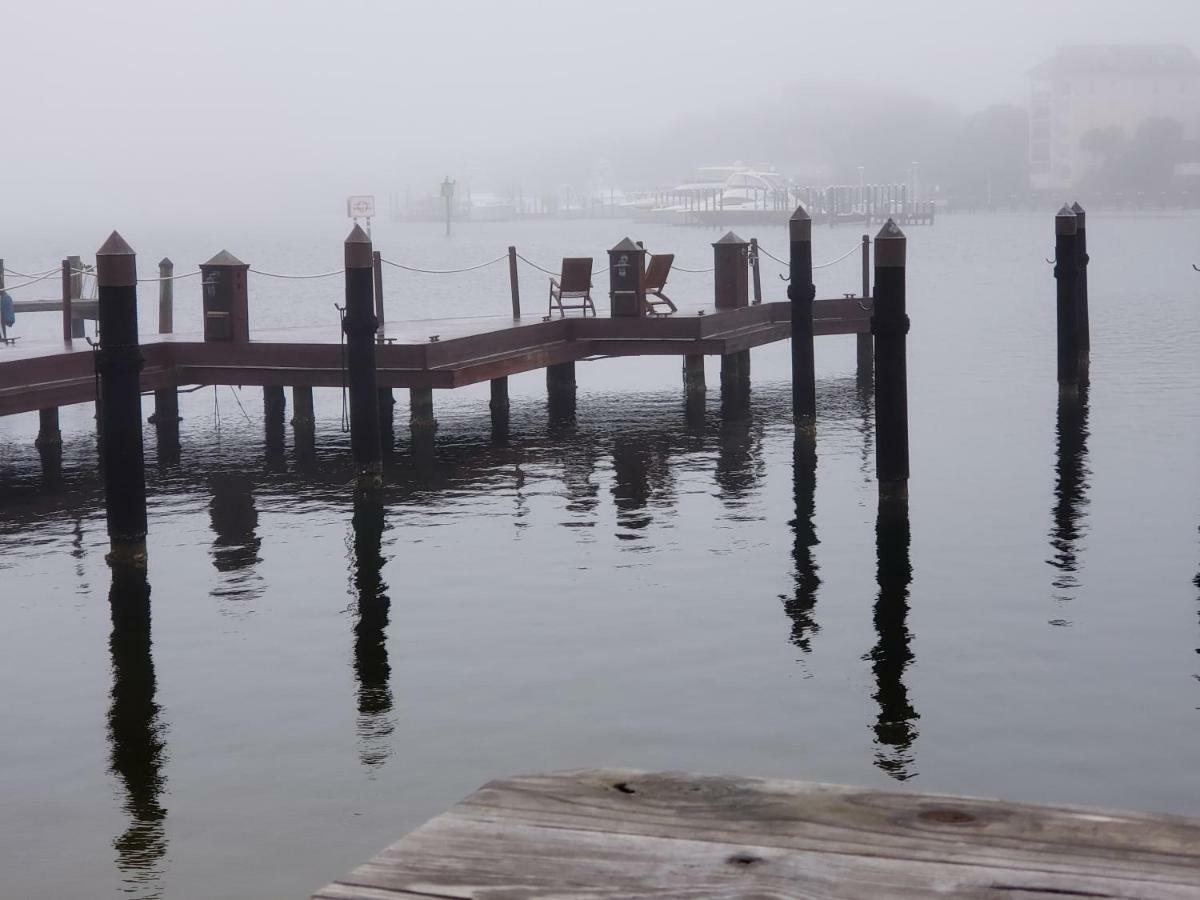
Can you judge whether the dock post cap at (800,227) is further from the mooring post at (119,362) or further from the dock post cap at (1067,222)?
the mooring post at (119,362)

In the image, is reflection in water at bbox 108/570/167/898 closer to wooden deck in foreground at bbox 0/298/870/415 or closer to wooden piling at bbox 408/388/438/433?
wooden deck in foreground at bbox 0/298/870/415

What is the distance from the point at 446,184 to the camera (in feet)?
642

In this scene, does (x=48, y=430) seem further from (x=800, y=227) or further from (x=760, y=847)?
(x=760, y=847)

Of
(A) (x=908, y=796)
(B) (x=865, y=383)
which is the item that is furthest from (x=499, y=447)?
(A) (x=908, y=796)

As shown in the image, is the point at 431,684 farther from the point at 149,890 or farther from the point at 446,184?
the point at 446,184

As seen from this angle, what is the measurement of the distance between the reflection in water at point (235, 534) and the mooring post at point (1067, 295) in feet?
33.8

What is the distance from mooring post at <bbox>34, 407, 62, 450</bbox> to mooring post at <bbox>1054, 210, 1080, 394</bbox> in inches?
479

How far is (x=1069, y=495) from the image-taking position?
14914mm

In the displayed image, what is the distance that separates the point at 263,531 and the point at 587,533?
9.27 feet

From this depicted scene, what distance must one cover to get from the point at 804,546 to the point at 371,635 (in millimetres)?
4029

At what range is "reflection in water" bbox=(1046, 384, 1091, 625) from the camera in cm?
1155

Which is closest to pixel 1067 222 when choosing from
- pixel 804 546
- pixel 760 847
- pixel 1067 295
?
pixel 1067 295

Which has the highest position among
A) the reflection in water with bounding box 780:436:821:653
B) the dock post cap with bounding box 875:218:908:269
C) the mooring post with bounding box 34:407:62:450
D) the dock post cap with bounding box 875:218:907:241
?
the dock post cap with bounding box 875:218:907:241

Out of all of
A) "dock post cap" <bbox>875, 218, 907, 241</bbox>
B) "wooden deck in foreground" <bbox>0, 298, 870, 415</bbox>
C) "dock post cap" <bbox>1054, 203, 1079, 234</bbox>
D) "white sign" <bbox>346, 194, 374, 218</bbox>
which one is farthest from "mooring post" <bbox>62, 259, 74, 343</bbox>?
"dock post cap" <bbox>1054, 203, 1079, 234</bbox>
